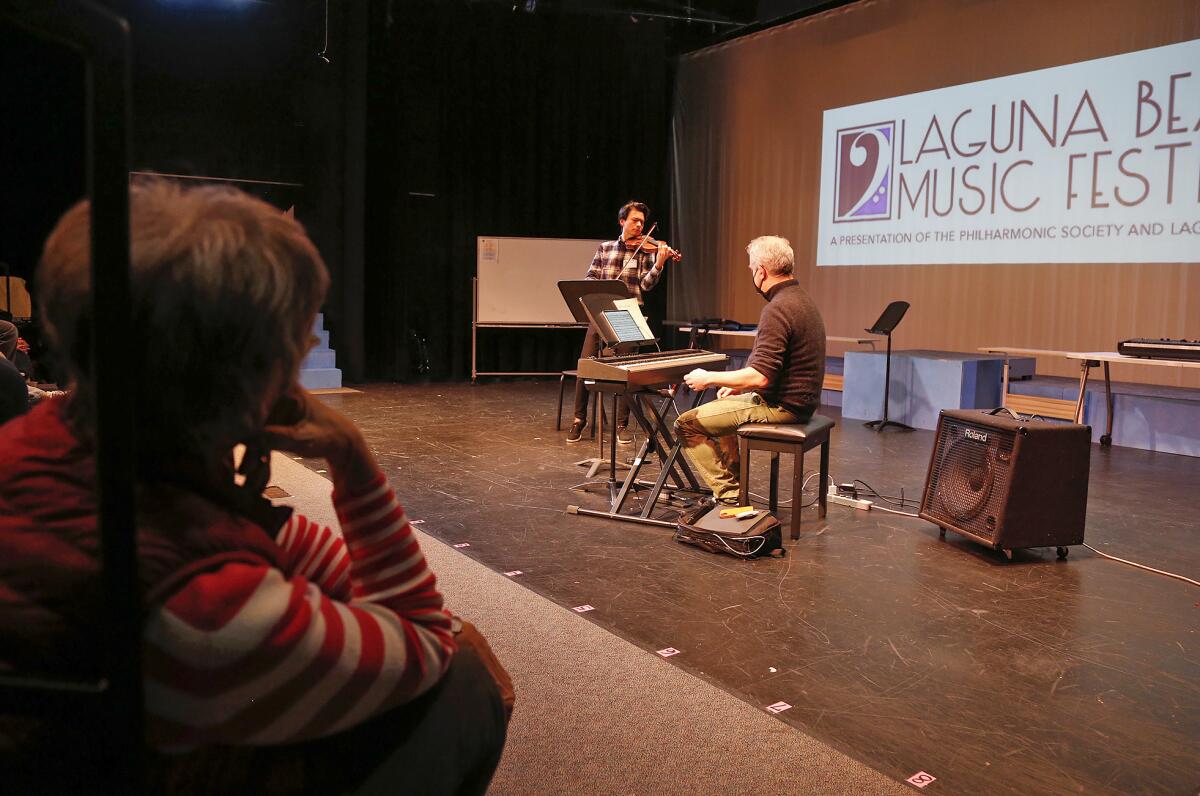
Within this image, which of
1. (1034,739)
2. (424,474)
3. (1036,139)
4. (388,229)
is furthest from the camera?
(388,229)

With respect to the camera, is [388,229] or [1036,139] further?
[388,229]

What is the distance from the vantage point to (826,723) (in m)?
2.14

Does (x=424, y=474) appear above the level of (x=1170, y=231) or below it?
below

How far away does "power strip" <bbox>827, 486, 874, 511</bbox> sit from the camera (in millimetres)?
4352

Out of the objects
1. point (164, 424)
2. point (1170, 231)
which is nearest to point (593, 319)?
point (164, 424)

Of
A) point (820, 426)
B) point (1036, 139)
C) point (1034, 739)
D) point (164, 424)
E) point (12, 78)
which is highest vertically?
point (1036, 139)

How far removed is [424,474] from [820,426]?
7.12ft

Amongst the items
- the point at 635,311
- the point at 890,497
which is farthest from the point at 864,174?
the point at 635,311

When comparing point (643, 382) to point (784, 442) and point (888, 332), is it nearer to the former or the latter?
point (784, 442)

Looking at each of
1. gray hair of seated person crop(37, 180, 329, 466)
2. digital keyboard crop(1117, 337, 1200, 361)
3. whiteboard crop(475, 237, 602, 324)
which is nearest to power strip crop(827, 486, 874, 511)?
digital keyboard crop(1117, 337, 1200, 361)

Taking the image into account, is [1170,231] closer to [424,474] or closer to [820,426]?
[820,426]

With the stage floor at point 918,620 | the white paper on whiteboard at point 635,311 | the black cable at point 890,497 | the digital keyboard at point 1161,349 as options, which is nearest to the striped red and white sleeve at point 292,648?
the stage floor at point 918,620

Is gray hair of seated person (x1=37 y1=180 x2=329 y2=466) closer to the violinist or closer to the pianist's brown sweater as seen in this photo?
the pianist's brown sweater

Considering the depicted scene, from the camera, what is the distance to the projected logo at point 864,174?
8312 millimetres
